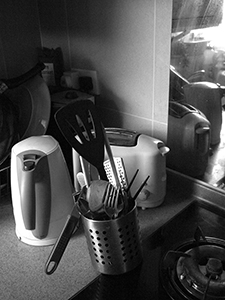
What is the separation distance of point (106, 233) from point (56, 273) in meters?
0.15

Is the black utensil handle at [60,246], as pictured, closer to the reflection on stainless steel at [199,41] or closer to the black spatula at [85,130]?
the black spatula at [85,130]

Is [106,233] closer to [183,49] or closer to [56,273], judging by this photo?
[56,273]

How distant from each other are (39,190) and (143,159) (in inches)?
10.0

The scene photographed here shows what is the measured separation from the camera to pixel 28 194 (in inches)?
23.3

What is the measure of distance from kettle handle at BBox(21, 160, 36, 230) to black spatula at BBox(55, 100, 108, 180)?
0.11 metres

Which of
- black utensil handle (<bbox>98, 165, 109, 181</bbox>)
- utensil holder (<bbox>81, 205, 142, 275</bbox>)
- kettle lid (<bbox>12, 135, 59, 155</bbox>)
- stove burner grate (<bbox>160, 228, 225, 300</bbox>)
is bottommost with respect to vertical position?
stove burner grate (<bbox>160, 228, 225, 300</bbox>)

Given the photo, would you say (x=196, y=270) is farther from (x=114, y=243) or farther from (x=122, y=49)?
(x=122, y=49)

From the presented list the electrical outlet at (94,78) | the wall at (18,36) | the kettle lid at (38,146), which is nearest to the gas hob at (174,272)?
the kettle lid at (38,146)

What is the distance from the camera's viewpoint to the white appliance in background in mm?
601

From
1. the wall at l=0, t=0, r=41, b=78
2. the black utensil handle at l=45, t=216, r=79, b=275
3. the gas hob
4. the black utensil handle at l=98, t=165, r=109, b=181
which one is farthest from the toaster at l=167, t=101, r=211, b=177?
the wall at l=0, t=0, r=41, b=78

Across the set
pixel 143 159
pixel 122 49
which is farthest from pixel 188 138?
pixel 122 49

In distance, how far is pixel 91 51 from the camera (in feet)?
3.10

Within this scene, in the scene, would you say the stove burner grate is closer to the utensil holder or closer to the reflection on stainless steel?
the utensil holder

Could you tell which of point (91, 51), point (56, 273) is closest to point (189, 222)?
point (56, 273)
